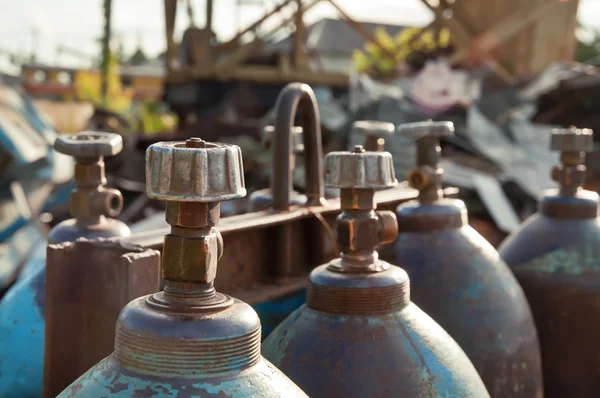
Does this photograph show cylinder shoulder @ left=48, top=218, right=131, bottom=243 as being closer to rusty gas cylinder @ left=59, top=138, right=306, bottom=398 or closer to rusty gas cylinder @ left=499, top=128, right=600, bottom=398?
rusty gas cylinder @ left=59, top=138, right=306, bottom=398

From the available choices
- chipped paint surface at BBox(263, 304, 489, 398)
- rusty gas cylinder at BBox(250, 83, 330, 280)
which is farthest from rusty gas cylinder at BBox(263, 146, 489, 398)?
rusty gas cylinder at BBox(250, 83, 330, 280)

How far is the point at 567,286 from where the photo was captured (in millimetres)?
2328

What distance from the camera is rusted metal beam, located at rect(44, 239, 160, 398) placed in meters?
1.46

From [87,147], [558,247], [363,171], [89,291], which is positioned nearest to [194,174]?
[363,171]

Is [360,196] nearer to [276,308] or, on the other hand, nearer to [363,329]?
Result: [363,329]

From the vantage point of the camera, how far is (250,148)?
6.24m

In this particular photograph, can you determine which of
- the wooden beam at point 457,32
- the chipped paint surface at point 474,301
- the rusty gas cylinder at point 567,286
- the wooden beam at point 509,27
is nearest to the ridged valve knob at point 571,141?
the rusty gas cylinder at point 567,286

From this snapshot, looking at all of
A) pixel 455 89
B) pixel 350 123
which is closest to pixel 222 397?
pixel 350 123

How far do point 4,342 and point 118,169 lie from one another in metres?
4.56

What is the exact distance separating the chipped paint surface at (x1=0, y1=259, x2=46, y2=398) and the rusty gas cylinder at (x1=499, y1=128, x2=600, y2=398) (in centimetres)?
143

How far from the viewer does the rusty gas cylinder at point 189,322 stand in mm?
957

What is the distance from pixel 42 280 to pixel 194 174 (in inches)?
42.9

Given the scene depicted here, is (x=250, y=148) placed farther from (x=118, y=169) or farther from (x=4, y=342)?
(x=4, y=342)

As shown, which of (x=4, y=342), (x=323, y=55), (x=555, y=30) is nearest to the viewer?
(x=4, y=342)
